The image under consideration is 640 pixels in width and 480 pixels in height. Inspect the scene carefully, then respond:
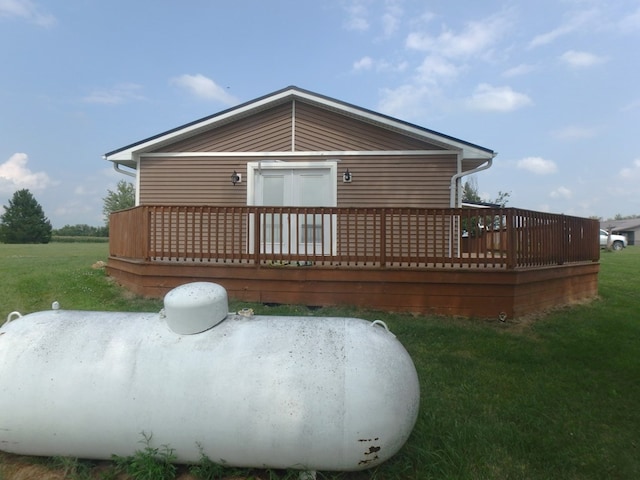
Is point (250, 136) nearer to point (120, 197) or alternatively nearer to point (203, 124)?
point (203, 124)

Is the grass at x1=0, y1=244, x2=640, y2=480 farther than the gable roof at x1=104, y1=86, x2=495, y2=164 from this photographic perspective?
No

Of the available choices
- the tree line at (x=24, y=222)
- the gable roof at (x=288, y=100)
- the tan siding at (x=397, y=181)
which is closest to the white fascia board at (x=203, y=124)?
the gable roof at (x=288, y=100)

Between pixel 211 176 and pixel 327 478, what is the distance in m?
8.33

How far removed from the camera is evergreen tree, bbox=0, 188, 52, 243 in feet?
140

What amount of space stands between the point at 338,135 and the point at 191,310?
25.3ft

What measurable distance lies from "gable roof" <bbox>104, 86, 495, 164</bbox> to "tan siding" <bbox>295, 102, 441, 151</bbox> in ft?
0.49

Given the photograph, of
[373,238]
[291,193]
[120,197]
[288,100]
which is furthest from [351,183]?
[120,197]

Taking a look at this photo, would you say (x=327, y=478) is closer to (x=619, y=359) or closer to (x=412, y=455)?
(x=412, y=455)

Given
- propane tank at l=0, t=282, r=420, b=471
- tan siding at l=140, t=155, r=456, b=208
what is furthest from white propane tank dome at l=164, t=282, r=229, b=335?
tan siding at l=140, t=155, r=456, b=208

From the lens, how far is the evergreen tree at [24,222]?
4256 cm

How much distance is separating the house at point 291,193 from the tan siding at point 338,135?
22 millimetres

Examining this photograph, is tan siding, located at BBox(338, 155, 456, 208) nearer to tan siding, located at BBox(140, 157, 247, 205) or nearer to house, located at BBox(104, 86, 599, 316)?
house, located at BBox(104, 86, 599, 316)

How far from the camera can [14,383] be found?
2.57 meters

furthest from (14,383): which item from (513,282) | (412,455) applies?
(513,282)
